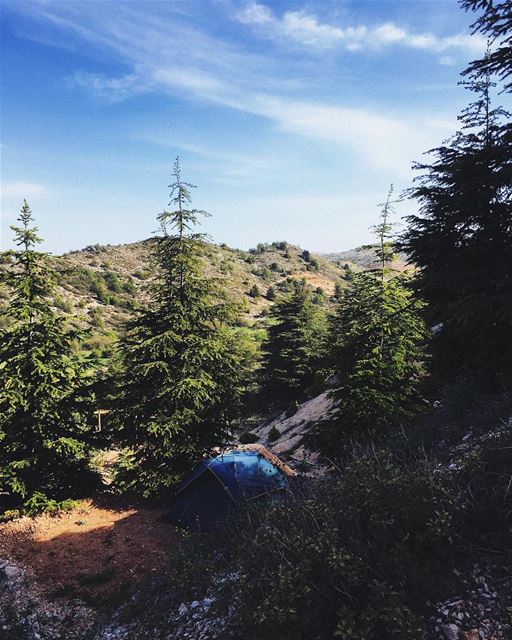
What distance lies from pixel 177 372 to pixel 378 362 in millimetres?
6249

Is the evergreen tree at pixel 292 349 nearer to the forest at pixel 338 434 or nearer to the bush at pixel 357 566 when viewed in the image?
the forest at pixel 338 434

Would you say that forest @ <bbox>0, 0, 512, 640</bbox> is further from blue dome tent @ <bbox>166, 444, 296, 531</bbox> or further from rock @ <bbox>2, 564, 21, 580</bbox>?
blue dome tent @ <bbox>166, 444, 296, 531</bbox>

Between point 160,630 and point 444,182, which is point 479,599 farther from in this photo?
point 444,182

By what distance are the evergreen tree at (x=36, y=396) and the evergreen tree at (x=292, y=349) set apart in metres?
19.1

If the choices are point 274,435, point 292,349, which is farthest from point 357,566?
point 292,349

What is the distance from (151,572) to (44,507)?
17.4ft

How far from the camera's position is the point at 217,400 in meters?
13.2

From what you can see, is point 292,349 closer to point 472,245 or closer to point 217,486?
point 217,486

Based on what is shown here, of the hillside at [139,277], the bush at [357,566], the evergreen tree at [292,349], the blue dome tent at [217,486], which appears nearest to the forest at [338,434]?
the bush at [357,566]

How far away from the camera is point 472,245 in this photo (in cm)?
880

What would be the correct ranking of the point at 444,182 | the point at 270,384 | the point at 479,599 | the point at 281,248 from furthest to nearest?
the point at 281,248
the point at 270,384
the point at 444,182
the point at 479,599

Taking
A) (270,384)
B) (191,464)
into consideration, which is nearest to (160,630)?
(191,464)

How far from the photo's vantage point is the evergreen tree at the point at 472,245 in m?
8.19

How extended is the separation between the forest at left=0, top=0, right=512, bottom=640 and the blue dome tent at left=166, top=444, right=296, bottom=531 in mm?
1114
